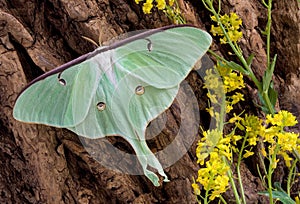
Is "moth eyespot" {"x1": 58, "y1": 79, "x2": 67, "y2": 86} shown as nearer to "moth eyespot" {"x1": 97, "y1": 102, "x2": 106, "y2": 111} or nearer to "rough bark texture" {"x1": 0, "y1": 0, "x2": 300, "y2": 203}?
"moth eyespot" {"x1": 97, "y1": 102, "x2": 106, "y2": 111}

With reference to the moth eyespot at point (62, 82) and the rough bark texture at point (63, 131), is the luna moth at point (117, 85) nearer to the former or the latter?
the moth eyespot at point (62, 82)

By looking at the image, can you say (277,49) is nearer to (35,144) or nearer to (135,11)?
(135,11)

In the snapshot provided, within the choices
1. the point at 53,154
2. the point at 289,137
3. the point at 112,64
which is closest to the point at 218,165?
the point at 289,137

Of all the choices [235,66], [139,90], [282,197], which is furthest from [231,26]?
[282,197]

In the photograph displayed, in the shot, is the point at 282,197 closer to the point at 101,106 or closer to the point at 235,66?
the point at 235,66

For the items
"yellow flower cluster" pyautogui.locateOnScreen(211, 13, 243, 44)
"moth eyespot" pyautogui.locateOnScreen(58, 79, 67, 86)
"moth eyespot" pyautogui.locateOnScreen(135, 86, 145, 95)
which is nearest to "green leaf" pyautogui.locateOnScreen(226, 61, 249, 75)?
"yellow flower cluster" pyautogui.locateOnScreen(211, 13, 243, 44)

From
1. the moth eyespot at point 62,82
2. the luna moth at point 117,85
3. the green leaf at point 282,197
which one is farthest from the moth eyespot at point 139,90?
the green leaf at point 282,197

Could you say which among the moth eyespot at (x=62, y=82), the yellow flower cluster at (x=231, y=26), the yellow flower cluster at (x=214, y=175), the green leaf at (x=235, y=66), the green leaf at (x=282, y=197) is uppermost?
the moth eyespot at (x=62, y=82)
